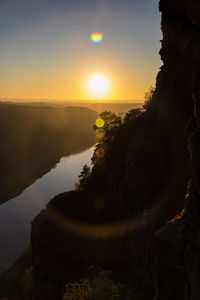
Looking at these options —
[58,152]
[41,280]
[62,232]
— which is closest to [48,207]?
[62,232]

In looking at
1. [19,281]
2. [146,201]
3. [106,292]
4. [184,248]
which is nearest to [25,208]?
[19,281]

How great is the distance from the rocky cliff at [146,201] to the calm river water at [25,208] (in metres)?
24.5

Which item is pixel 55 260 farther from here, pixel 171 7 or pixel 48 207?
pixel 171 7

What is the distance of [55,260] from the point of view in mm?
40375

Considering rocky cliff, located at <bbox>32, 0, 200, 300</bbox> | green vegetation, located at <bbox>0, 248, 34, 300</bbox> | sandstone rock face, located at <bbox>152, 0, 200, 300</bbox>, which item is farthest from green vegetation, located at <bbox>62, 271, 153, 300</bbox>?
green vegetation, located at <bbox>0, 248, 34, 300</bbox>

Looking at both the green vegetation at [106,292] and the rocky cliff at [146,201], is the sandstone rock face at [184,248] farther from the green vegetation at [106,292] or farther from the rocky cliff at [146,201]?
the green vegetation at [106,292]

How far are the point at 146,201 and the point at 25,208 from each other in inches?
2515

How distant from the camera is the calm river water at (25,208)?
64463 millimetres

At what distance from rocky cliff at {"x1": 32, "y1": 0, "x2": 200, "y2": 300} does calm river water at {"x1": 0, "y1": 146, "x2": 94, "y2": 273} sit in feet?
80.4

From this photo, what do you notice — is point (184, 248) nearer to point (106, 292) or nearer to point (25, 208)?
point (106, 292)

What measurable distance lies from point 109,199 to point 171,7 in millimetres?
29622

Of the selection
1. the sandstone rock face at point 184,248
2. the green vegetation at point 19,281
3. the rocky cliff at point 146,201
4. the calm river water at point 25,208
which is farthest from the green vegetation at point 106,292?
the calm river water at point 25,208

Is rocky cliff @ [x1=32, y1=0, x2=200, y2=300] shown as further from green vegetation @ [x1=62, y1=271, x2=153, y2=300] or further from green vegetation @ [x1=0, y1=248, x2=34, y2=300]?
green vegetation @ [x1=0, y1=248, x2=34, y2=300]

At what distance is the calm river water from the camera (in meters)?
64.5
